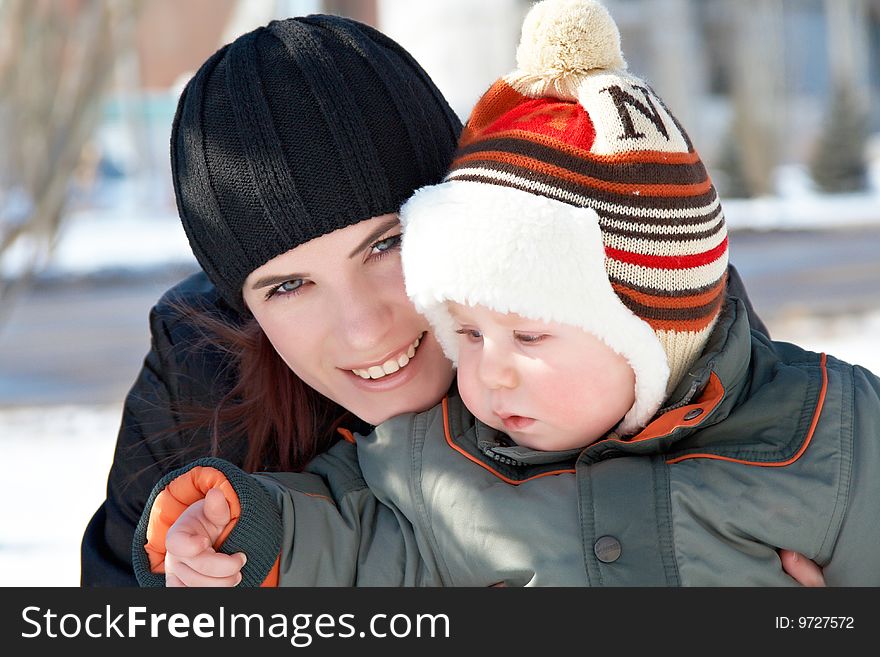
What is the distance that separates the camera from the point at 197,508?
5.34ft

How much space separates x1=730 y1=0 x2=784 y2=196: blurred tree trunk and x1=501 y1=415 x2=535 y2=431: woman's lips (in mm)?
14143

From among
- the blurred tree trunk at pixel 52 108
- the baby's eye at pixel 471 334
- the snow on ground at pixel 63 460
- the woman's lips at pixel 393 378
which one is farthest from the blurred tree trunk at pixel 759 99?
→ the baby's eye at pixel 471 334

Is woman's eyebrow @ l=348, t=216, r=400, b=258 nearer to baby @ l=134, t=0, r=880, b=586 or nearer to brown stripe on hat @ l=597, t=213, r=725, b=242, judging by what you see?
baby @ l=134, t=0, r=880, b=586

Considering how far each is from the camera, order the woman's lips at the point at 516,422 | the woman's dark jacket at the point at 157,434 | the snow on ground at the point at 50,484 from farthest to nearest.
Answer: the snow on ground at the point at 50,484 < the woman's dark jacket at the point at 157,434 < the woman's lips at the point at 516,422

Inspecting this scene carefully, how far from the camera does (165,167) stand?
Result: 17797mm

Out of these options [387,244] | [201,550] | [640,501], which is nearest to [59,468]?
[387,244]

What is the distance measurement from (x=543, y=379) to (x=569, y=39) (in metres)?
0.54

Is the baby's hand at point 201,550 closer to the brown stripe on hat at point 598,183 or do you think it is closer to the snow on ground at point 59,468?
the brown stripe on hat at point 598,183

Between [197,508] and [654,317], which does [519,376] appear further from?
[197,508]

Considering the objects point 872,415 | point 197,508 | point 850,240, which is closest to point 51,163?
point 197,508

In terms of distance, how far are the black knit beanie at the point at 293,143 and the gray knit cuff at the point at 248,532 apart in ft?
1.35

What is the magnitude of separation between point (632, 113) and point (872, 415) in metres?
0.61

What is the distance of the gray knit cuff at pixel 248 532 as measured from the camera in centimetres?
163

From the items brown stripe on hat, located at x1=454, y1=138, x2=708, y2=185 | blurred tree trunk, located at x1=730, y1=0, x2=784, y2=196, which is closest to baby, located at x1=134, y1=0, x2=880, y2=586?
brown stripe on hat, located at x1=454, y1=138, x2=708, y2=185
